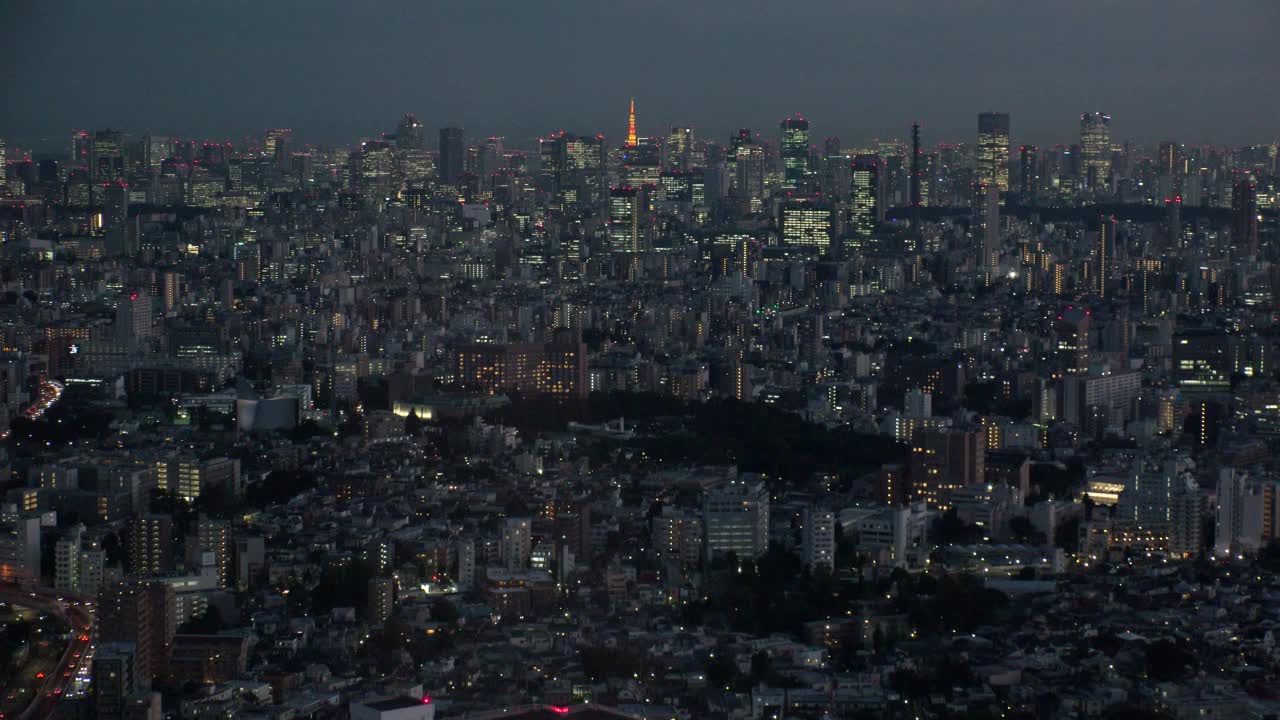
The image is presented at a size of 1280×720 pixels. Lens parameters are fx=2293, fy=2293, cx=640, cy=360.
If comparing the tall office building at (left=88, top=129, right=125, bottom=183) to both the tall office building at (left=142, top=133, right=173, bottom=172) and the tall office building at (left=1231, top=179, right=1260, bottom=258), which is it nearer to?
the tall office building at (left=142, top=133, right=173, bottom=172)

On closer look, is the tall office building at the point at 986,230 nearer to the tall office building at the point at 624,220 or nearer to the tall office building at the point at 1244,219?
the tall office building at the point at 1244,219

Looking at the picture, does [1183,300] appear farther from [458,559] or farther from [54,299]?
[458,559]

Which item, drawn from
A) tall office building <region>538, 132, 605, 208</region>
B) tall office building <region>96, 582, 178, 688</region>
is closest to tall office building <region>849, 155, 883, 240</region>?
tall office building <region>538, 132, 605, 208</region>

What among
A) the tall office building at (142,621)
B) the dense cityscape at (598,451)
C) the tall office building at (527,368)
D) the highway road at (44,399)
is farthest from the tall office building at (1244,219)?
the tall office building at (142,621)

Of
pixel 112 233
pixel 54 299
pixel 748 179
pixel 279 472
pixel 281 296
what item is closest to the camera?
pixel 279 472

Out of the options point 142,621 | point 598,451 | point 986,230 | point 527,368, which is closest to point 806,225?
point 986,230

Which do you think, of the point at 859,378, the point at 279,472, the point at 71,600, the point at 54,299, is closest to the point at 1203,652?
the point at 71,600
